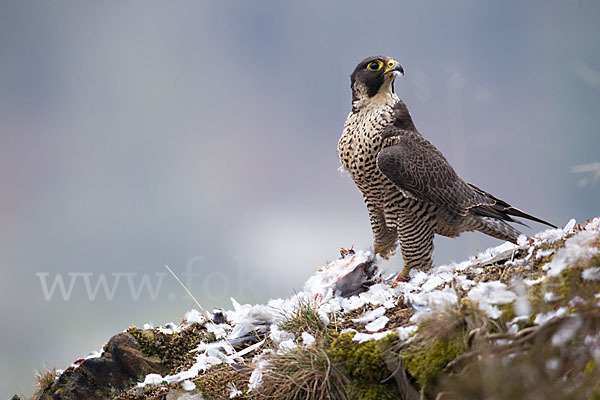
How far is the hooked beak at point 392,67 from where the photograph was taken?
15.7ft

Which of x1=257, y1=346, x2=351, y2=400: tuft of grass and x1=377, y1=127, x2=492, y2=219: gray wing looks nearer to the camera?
x1=257, y1=346, x2=351, y2=400: tuft of grass

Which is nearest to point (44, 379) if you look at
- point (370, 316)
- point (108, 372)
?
point (108, 372)

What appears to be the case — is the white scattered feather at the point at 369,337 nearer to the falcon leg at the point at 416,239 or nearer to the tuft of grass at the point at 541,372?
the tuft of grass at the point at 541,372

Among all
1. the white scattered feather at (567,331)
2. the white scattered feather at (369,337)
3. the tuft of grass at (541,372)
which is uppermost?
the white scattered feather at (369,337)

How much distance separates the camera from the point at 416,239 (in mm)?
4871

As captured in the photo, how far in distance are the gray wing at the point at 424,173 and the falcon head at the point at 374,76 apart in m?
0.47

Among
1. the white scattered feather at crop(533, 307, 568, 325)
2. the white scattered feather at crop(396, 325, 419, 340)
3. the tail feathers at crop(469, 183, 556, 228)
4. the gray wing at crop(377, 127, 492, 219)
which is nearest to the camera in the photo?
the white scattered feather at crop(533, 307, 568, 325)

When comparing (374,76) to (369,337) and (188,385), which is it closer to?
(369,337)

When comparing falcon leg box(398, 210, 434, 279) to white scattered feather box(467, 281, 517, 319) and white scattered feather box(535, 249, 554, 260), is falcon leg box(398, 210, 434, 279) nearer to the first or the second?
white scattered feather box(535, 249, 554, 260)

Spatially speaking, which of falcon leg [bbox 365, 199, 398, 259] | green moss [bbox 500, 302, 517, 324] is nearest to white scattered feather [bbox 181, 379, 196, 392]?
green moss [bbox 500, 302, 517, 324]

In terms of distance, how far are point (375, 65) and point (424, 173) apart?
3.98ft

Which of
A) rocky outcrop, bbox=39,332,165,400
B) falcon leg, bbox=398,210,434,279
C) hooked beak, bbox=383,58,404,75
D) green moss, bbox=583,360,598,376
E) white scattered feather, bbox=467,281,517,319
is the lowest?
green moss, bbox=583,360,598,376

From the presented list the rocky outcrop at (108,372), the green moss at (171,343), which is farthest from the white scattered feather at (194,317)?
the rocky outcrop at (108,372)

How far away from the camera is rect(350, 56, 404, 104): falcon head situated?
485 centimetres
